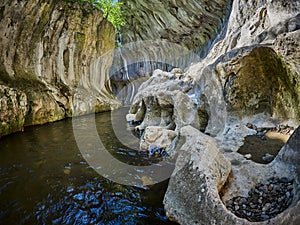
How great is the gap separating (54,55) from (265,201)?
11689 mm

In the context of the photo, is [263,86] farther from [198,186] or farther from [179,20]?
[179,20]

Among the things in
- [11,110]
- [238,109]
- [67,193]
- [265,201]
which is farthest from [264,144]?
[11,110]

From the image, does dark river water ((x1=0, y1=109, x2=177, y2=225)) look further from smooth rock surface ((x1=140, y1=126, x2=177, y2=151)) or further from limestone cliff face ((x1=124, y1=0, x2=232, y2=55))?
limestone cliff face ((x1=124, y1=0, x2=232, y2=55))

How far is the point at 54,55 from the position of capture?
10938 mm

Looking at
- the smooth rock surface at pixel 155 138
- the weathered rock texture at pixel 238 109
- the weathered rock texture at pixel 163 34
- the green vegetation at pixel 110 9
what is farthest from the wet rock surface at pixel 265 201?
the green vegetation at pixel 110 9

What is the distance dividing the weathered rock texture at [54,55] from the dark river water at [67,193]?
3871 mm

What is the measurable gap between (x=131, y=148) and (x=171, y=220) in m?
3.05

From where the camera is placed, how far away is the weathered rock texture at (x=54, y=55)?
8.13m

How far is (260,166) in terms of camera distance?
9.02 ft

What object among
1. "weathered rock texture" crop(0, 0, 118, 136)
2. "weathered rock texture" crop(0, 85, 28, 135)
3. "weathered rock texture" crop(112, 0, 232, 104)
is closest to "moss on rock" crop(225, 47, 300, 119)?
"weathered rock texture" crop(0, 85, 28, 135)

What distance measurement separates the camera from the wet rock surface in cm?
203

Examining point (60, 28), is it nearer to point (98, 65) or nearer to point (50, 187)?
point (98, 65)

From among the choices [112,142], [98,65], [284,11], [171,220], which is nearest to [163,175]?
[171,220]

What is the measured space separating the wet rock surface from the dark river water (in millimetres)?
870
